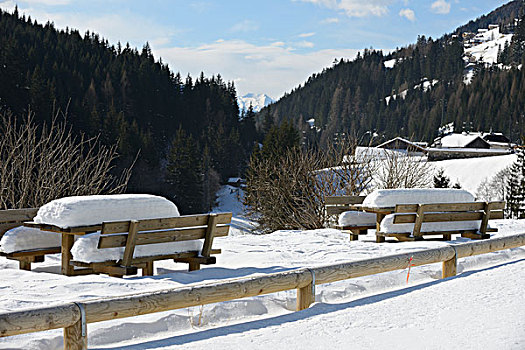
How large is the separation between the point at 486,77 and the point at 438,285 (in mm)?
151521

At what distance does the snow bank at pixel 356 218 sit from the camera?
12.7 meters

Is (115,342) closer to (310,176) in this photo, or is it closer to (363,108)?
(310,176)

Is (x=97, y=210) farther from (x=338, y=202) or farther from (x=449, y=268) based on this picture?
(x=338, y=202)

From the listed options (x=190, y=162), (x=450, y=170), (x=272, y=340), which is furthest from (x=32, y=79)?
(x=272, y=340)

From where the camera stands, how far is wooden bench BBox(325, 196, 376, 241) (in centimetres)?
1277

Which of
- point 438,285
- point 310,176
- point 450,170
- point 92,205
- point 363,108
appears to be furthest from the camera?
point 363,108

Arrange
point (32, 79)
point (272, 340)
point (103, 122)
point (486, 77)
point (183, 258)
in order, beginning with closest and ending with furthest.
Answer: point (272, 340)
point (183, 258)
point (32, 79)
point (103, 122)
point (486, 77)

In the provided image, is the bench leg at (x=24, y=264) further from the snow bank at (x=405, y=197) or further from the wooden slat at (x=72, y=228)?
the snow bank at (x=405, y=197)

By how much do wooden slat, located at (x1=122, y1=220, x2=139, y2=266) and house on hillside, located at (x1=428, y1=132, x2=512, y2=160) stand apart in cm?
7308

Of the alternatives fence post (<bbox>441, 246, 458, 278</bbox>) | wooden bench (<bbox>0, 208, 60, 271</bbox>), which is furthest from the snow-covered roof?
wooden bench (<bbox>0, 208, 60, 271</bbox>)

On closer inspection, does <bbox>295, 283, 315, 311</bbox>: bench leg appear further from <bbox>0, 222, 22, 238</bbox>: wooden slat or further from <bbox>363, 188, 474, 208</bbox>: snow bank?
<bbox>363, 188, 474, 208</bbox>: snow bank

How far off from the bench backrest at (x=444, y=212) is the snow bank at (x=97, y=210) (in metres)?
5.12

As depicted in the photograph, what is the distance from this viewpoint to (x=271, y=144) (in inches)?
2486

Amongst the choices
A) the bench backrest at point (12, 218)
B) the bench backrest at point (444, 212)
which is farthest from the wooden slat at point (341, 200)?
the bench backrest at point (12, 218)
